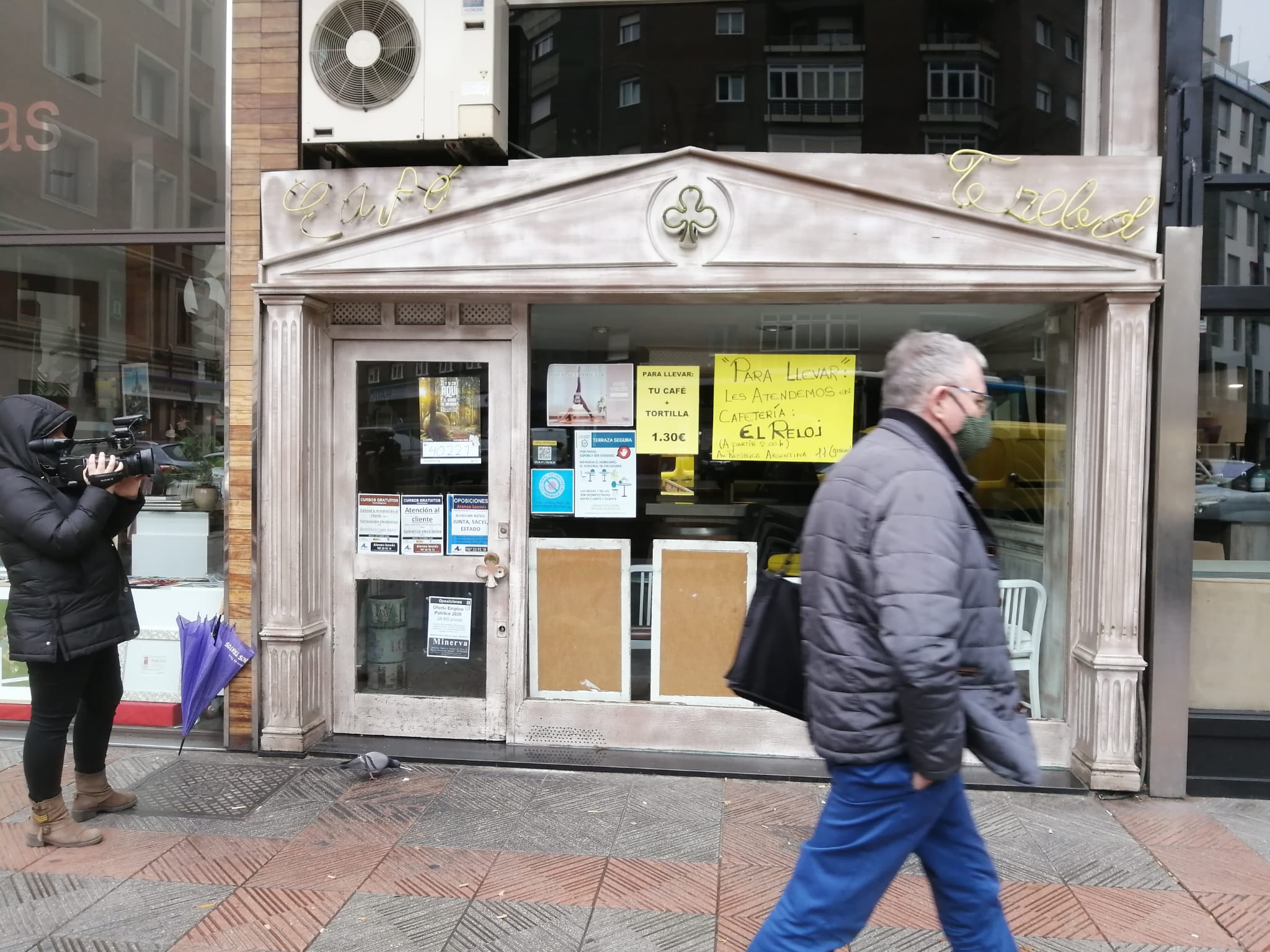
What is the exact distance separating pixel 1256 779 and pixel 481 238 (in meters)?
4.72

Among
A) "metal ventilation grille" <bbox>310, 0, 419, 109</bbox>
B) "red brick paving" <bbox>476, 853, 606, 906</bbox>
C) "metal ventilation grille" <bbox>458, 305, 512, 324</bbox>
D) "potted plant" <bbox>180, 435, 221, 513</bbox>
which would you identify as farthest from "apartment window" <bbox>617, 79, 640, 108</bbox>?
"red brick paving" <bbox>476, 853, 606, 906</bbox>

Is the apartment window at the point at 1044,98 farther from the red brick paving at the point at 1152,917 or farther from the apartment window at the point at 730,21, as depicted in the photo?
the red brick paving at the point at 1152,917

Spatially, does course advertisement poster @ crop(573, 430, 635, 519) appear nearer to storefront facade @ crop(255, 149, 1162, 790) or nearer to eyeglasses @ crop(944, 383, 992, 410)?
storefront facade @ crop(255, 149, 1162, 790)

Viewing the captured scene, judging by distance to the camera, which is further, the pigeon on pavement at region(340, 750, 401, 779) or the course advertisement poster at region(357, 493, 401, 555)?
the course advertisement poster at region(357, 493, 401, 555)

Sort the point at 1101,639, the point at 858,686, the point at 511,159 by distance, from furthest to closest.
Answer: the point at 511,159
the point at 1101,639
the point at 858,686

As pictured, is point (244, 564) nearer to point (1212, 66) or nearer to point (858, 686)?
point (858, 686)

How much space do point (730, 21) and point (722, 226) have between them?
1245mm

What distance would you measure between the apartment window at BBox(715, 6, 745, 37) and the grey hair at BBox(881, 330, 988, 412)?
3.02 metres

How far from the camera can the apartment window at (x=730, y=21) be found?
15.5ft

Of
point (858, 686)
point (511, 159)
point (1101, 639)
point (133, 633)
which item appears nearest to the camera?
point (858, 686)

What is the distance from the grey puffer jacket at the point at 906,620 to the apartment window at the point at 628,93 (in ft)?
10.1

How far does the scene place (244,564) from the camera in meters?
4.79

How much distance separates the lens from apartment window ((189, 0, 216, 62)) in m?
4.91

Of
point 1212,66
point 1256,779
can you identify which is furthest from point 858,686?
point 1212,66
